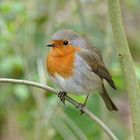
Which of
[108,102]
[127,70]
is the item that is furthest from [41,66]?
[127,70]

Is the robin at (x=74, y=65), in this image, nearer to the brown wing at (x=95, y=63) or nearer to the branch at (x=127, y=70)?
the brown wing at (x=95, y=63)

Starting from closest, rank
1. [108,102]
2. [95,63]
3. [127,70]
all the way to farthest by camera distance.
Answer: [127,70]
[95,63]
[108,102]

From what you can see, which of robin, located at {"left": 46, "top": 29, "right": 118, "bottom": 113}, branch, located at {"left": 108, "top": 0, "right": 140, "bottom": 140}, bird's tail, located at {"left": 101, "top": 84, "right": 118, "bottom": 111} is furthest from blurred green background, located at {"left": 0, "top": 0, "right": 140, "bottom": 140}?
branch, located at {"left": 108, "top": 0, "right": 140, "bottom": 140}

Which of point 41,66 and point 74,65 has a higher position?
point 74,65

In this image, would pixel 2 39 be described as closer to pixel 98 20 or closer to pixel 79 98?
pixel 79 98

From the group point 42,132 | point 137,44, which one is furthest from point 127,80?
point 137,44

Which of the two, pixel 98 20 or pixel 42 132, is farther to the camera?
pixel 98 20

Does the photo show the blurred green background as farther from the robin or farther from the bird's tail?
the robin

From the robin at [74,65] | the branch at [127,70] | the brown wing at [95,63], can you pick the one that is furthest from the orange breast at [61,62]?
the branch at [127,70]

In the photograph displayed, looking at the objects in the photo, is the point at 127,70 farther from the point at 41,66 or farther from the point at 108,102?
the point at 41,66
